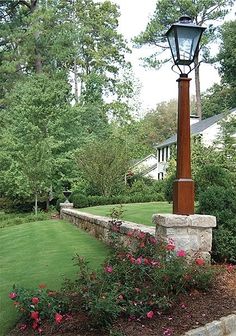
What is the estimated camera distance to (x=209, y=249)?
4.90 meters

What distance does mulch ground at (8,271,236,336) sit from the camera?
353cm

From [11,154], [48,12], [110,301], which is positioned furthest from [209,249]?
[48,12]

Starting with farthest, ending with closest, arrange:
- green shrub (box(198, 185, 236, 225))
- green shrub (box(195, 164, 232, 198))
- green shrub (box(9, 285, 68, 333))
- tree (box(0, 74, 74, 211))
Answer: tree (box(0, 74, 74, 211)) < green shrub (box(195, 164, 232, 198)) < green shrub (box(198, 185, 236, 225)) < green shrub (box(9, 285, 68, 333))

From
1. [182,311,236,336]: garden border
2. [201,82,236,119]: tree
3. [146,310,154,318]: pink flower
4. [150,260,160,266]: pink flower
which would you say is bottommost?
[182,311,236,336]: garden border

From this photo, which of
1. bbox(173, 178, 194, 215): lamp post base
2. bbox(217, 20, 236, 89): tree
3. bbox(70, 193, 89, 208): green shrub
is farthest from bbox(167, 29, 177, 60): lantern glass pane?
bbox(217, 20, 236, 89): tree

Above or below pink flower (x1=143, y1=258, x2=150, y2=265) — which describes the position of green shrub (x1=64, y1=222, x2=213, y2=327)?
below

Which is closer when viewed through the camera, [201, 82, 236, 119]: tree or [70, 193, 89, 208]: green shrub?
[70, 193, 89, 208]: green shrub

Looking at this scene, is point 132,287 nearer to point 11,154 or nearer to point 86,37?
point 11,154

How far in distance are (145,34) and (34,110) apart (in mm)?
13678

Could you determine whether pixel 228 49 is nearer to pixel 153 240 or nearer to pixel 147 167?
pixel 147 167

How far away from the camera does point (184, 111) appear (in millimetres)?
5039

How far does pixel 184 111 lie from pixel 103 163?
1542cm

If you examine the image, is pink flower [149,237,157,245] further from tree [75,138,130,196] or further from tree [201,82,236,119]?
tree [201,82,236,119]

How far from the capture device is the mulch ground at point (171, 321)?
3.53 m
